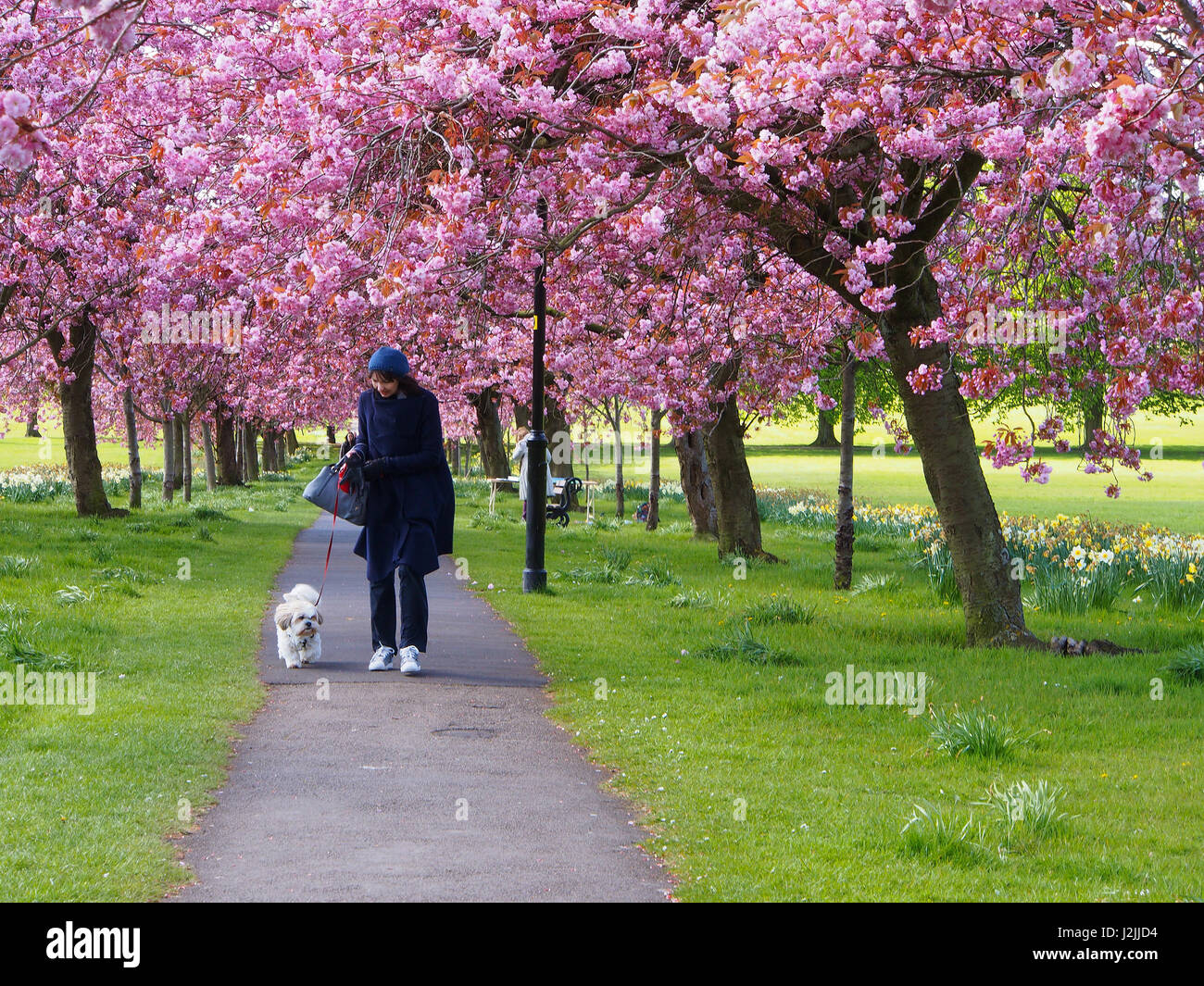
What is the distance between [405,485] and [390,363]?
92 cm

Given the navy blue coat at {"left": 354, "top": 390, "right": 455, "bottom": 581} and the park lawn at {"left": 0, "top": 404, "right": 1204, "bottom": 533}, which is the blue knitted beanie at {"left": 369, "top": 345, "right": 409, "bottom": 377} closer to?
the navy blue coat at {"left": 354, "top": 390, "right": 455, "bottom": 581}

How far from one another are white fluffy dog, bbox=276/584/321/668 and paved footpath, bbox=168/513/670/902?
118mm

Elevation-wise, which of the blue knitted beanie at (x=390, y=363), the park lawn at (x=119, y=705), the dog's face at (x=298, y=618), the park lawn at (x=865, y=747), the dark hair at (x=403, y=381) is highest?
the blue knitted beanie at (x=390, y=363)

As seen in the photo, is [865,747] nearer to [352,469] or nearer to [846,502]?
[352,469]

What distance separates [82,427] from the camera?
71.6ft

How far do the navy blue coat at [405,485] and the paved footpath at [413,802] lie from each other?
952 mm

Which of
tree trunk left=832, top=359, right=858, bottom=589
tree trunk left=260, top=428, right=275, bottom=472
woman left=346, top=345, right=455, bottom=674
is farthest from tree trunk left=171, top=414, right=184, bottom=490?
woman left=346, top=345, right=455, bottom=674

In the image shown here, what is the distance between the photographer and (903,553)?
64.3 ft

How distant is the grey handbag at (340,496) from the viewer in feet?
30.0

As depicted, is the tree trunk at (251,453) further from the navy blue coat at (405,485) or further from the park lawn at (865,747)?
the navy blue coat at (405,485)

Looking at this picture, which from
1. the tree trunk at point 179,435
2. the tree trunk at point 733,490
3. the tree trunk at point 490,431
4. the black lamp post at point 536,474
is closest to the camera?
the black lamp post at point 536,474

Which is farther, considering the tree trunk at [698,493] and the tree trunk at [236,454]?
the tree trunk at [236,454]

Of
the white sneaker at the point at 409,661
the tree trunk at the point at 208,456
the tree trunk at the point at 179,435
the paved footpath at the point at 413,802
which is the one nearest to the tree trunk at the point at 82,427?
the tree trunk at the point at 179,435

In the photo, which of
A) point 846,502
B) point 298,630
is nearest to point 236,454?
point 846,502
